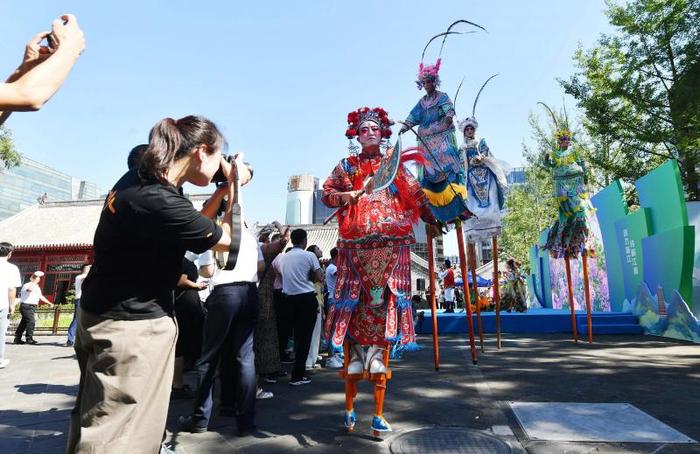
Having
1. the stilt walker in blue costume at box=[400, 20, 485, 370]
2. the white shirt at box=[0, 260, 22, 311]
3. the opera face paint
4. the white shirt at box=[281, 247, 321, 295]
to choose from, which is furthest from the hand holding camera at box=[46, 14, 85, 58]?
the white shirt at box=[0, 260, 22, 311]

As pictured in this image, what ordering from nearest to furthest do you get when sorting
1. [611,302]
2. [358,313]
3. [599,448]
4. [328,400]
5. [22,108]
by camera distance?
1. [22,108]
2. [599,448]
3. [358,313]
4. [328,400]
5. [611,302]

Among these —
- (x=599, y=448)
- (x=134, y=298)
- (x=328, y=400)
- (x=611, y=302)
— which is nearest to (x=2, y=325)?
(x=328, y=400)

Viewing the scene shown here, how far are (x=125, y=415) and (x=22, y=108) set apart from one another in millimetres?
972

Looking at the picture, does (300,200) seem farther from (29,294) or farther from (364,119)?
(364,119)

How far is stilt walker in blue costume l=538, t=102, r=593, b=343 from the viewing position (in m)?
6.59

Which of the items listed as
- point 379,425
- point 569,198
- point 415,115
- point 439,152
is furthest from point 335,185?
point 569,198

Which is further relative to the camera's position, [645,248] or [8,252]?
[645,248]

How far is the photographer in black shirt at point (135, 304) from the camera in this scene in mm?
1354

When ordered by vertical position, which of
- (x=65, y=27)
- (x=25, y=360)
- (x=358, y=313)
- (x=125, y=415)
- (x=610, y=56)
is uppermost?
(x=610, y=56)

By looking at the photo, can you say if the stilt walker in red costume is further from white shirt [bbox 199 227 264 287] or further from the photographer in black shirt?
the photographer in black shirt

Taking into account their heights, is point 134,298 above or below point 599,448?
above

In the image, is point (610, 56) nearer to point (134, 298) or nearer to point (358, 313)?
point (358, 313)

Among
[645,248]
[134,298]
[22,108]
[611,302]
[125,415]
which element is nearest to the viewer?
[22,108]

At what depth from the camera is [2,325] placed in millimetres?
6105
